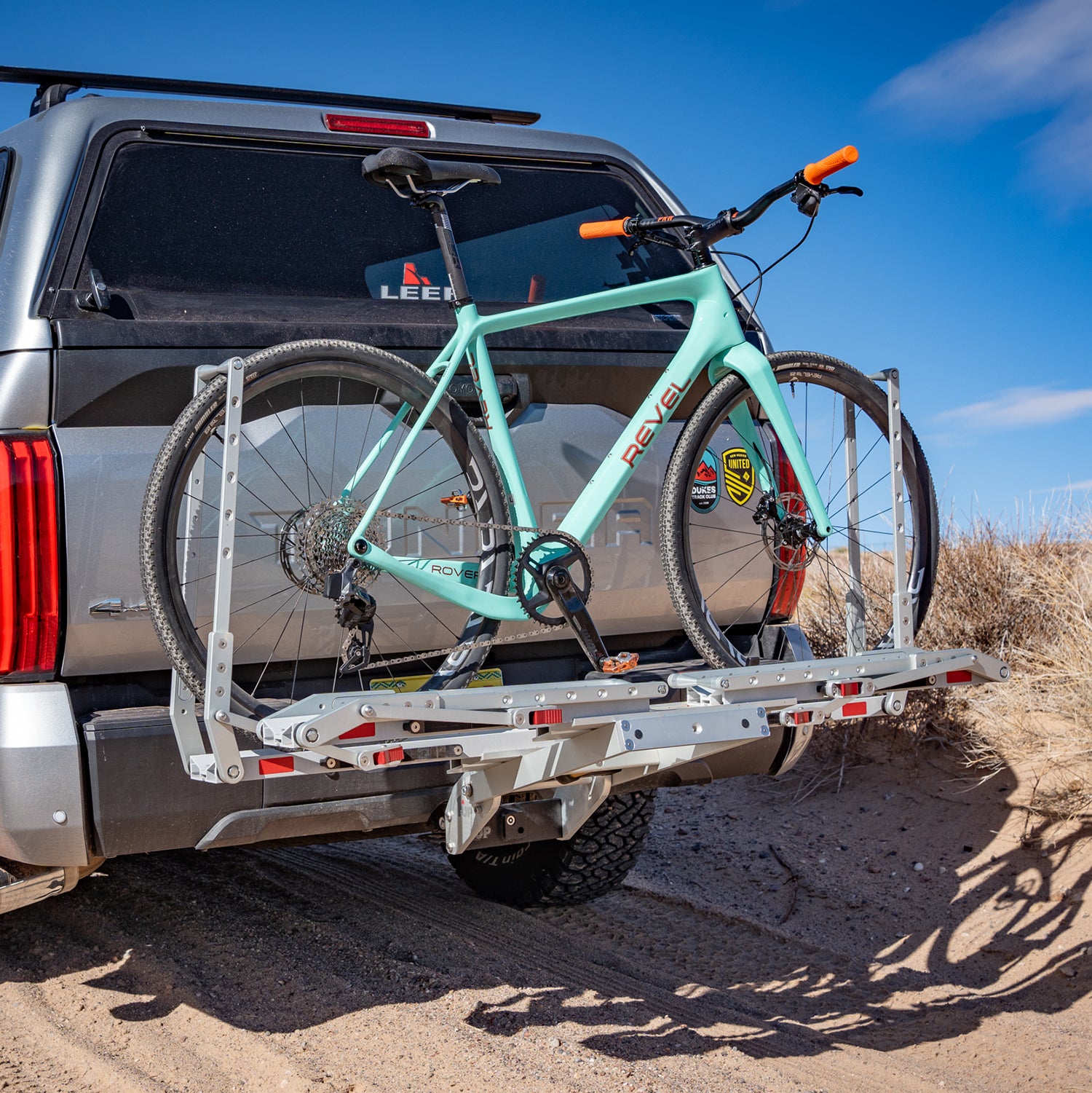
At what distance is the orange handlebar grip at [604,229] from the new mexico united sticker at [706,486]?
0.71 m

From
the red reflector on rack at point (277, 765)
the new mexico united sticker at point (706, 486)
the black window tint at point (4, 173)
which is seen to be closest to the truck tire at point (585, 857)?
the new mexico united sticker at point (706, 486)

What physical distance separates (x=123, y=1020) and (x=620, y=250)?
2819 millimetres

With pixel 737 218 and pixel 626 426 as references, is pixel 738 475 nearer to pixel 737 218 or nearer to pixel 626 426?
pixel 626 426

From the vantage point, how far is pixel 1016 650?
6.25 m

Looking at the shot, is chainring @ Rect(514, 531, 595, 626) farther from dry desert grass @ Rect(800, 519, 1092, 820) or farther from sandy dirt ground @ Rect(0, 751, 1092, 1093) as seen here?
dry desert grass @ Rect(800, 519, 1092, 820)

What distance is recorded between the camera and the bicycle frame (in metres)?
2.83

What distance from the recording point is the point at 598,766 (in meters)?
2.67

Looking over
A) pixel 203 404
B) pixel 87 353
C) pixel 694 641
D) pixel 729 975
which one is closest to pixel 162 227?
pixel 87 353

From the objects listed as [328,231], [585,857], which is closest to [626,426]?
[328,231]

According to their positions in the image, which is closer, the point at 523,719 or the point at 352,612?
the point at 523,719

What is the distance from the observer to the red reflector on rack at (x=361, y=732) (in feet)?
7.66

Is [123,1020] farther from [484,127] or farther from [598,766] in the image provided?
[484,127]

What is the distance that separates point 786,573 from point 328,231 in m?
1.73

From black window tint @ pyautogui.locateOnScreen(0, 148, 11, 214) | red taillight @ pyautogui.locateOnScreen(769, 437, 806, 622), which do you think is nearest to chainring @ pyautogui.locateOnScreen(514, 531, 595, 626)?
red taillight @ pyautogui.locateOnScreen(769, 437, 806, 622)
